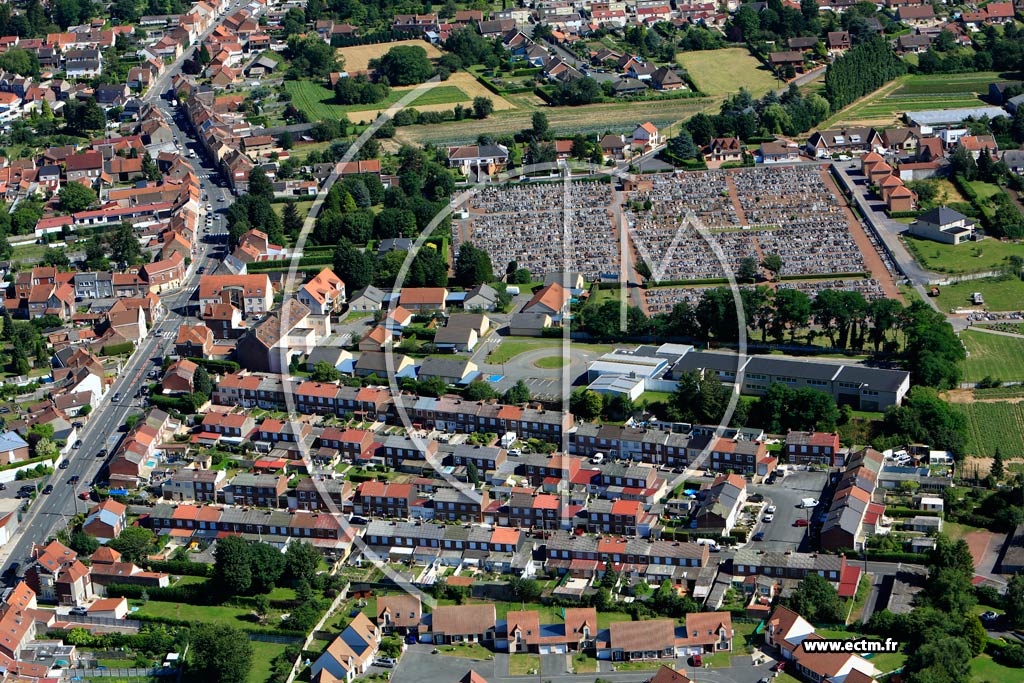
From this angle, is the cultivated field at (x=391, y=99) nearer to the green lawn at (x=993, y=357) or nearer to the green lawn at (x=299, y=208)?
the green lawn at (x=299, y=208)

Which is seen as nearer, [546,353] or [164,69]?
[546,353]

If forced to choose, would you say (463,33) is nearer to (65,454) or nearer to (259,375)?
(259,375)

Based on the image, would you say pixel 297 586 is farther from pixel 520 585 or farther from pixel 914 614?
pixel 914 614

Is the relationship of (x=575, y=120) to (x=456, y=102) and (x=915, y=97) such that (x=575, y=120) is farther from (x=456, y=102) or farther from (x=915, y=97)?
(x=915, y=97)

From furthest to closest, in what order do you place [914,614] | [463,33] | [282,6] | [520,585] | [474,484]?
1. [282,6]
2. [463,33]
3. [474,484]
4. [520,585]
5. [914,614]

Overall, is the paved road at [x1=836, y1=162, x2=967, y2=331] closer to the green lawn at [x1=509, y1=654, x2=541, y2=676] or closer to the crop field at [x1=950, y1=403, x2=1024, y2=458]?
the crop field at [x1=950, y1=403, x2=1024, y2=458]

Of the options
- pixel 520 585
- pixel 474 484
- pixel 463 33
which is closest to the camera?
pixel 520 585

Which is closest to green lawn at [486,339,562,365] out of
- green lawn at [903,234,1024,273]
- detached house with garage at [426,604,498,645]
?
green lawn at [903,234,1024,273]

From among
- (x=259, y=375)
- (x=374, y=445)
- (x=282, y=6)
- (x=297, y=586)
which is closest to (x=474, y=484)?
(x=374, y=445)
